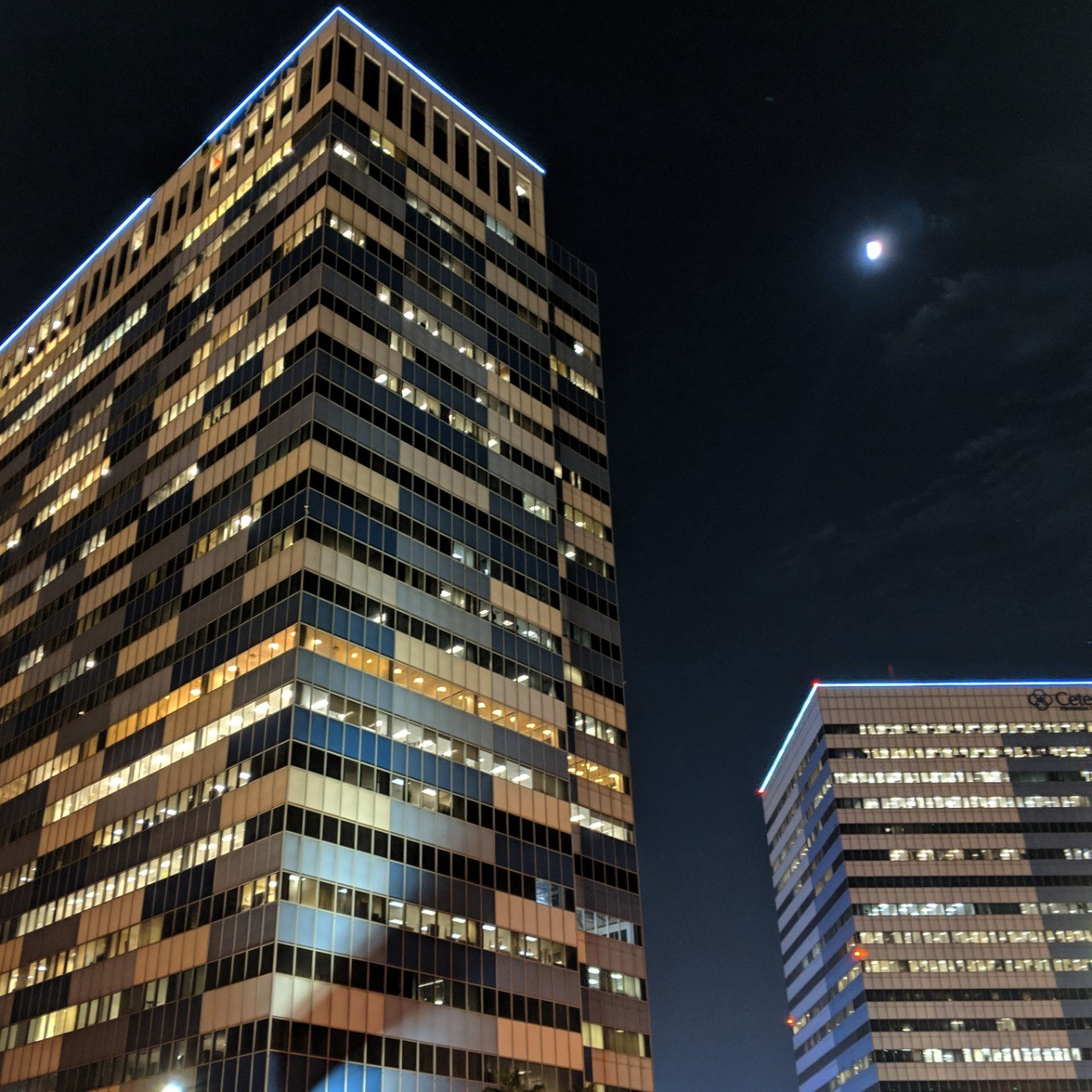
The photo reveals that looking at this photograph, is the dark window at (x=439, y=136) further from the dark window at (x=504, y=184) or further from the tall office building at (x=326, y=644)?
the dark window at (x=504, y=184)

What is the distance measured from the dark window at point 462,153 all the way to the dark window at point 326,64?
14156 millimetres

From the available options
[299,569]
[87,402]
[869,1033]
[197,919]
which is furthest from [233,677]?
[869,1033]

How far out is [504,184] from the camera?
114500 millimetres

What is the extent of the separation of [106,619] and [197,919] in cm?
3312

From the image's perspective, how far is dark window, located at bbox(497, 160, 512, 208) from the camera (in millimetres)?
113438

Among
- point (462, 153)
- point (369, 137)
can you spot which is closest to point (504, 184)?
point (462, 153)

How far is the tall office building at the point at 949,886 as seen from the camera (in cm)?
16550

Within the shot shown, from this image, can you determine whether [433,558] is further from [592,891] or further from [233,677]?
[592,891]

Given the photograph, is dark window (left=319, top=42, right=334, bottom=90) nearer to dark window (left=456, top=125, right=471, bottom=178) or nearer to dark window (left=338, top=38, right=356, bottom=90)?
dark window (left=338, top=38, right=356, bottom=90)

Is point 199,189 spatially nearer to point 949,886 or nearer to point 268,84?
point 268,84

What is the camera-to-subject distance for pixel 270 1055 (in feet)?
208

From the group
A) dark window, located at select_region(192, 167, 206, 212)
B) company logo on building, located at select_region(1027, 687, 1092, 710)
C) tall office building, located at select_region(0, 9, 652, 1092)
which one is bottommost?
A: tall office building, located at select_region(0, 9, 652, 1092)

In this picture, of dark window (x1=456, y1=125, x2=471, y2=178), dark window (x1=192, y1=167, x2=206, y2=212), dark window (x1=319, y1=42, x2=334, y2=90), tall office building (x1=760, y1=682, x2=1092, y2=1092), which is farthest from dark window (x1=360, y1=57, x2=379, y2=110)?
tall office building (x1=760, y1=682, x2=1092, y2=1092)

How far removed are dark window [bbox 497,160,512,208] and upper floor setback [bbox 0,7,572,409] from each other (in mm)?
117
